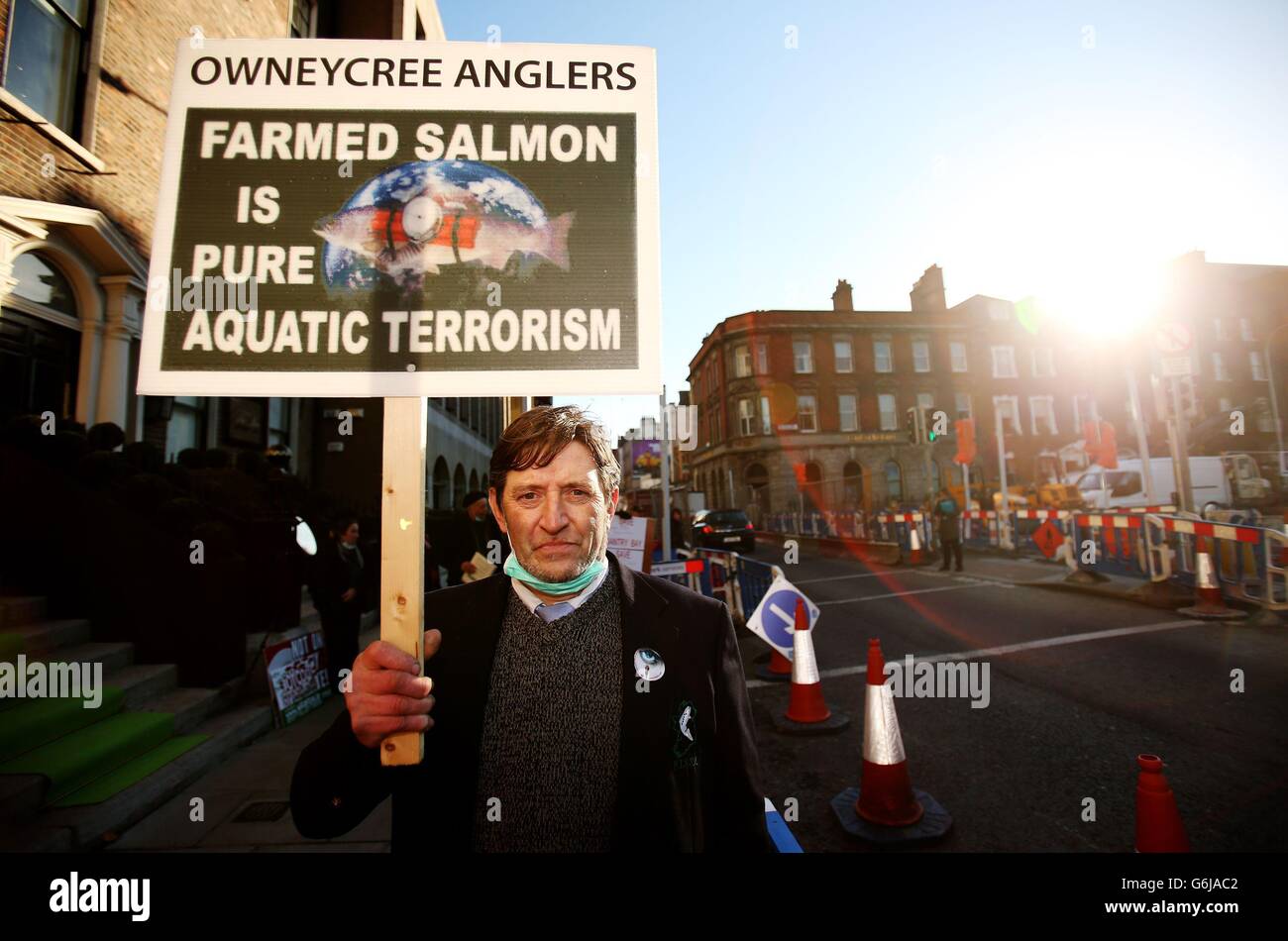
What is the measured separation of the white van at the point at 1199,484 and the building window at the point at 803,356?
19.0 m

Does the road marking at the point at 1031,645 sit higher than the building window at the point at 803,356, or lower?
lower

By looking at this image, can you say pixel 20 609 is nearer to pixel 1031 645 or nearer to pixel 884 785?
pixel 884 785

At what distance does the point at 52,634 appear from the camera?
14.8 feet

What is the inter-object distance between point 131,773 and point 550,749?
4.07 meters

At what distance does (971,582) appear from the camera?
11.4 m

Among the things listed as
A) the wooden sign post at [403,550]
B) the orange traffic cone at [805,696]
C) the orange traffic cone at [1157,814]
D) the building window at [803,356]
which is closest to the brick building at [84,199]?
the wooden sign post at [403,550]

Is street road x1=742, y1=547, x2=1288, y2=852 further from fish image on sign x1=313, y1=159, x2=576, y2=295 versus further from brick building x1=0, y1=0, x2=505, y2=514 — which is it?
brick building x1=0, y1=0, x2=505, y2=514

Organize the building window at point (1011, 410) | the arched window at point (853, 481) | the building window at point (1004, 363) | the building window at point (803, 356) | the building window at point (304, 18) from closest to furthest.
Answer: the building window at point (304, 18) < the arched window at point (853, 481) < the building window at point (803, 356) < the building window at point (1011, 410) < the building window at point (1004, 363)

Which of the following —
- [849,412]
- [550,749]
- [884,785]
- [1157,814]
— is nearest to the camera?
[550,749]

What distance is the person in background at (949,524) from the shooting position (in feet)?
43.1

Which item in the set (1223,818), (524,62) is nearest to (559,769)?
(524,62)

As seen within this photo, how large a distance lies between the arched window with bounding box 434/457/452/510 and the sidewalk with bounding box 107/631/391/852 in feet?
43.7

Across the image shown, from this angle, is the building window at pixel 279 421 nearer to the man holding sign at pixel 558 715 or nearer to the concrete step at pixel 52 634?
the concrete step at pixel 52 634

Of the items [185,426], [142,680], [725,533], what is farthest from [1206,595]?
[185,426]
